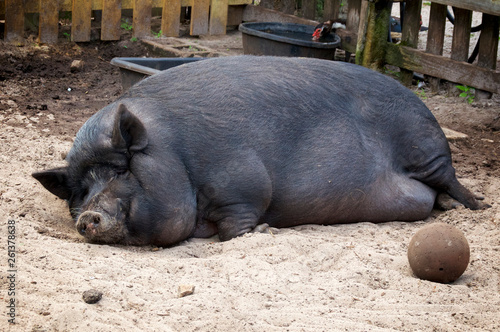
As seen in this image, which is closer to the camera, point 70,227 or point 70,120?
point 70,227

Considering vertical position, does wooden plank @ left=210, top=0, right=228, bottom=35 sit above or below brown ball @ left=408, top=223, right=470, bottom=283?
above

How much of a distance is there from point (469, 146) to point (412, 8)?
7.97 feet

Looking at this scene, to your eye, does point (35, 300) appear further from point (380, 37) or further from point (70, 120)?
point (380, 37)

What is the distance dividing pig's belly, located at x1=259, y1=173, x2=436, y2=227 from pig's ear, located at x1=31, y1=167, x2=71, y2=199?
4.33ft

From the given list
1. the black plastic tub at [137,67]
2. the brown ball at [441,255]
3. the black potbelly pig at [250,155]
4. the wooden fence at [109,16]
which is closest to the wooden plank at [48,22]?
the wooden fence at [109,16]

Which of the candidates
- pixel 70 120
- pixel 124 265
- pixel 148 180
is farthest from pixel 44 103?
pixel 124 265

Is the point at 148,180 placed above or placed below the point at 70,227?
above

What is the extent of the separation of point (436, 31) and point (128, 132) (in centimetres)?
501

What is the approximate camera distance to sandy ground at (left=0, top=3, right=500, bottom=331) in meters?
2.89

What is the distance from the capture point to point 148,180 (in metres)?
3.87

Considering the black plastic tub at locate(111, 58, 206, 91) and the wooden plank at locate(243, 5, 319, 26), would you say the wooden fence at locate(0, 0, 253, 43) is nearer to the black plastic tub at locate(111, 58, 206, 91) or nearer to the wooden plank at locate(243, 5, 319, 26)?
the wooden plank at locate(243, 5, 319, 26)

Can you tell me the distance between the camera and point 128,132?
152 inches

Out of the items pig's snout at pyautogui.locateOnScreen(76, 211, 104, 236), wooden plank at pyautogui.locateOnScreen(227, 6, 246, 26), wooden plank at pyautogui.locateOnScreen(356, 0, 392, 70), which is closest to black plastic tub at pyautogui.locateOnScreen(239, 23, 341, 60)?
wooden plank at pyautogui.locateOnScreen(356, 0, 392, 70)

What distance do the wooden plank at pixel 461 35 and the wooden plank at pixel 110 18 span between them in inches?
192
